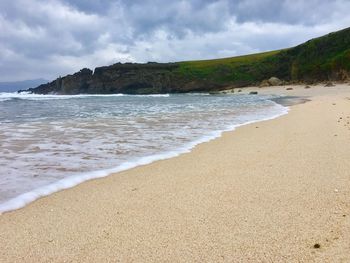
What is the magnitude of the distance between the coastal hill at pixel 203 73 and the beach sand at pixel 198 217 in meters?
71.1

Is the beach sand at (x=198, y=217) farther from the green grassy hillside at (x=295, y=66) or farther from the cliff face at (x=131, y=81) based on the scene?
the cliff face at (x=131, y=81)

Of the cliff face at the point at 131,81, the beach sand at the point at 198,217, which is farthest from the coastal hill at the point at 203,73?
the beach sand at the point at 198,217

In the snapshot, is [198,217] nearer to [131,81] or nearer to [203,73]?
[203,73]

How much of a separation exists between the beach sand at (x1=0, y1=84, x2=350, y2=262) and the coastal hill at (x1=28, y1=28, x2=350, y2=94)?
7108 centimetres

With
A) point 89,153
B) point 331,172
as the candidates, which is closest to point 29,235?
point 331,172

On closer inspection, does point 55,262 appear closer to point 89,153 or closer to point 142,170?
point 142,170

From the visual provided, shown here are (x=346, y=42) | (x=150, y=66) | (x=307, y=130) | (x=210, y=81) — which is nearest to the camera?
(x=307, y=130)

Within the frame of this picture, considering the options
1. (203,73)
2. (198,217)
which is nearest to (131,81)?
(203,73)

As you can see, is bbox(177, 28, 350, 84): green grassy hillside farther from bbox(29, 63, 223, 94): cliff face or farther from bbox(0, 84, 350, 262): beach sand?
bbox(0, 84, 350, 262): beach sand

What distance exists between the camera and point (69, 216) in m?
4.55

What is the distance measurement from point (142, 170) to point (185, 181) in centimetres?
132

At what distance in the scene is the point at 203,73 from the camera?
10219 centimetres

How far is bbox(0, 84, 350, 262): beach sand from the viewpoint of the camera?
3420mm

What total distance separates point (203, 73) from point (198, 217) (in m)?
99.6
